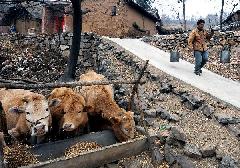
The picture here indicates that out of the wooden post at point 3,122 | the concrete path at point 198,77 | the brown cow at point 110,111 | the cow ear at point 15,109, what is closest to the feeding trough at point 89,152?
the brown cow at point 110,111

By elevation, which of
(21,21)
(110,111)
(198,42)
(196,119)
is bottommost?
(196,119)

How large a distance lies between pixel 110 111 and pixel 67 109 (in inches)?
37.7

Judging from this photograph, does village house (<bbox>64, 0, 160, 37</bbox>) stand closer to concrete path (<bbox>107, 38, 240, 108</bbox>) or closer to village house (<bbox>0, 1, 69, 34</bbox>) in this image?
village house (<bbox>0, 1, 69, 34</bbox>)

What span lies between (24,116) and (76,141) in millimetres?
1090

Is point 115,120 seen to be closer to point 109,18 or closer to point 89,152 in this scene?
point 89,152

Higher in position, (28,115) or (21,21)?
(21,21)

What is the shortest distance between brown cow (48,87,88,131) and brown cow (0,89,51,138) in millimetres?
355

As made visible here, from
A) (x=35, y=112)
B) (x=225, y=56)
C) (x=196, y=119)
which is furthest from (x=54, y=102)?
(x=225, y=56)

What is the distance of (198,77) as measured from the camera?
12.2 metres

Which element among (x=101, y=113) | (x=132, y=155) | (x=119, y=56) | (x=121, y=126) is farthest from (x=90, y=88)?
(x=119, y=56)

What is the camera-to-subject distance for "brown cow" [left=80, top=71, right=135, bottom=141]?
23.5 ft

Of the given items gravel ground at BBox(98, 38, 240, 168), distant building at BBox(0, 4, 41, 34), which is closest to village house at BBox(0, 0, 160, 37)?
distant building at BBox(0, 4, 41, 34)

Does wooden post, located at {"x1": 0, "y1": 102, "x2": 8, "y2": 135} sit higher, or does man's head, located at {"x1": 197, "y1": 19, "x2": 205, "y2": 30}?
man's head, located at {"x1": 197, "y1": 19, "x2": 205, "y2": 30}

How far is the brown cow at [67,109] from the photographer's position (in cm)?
698
